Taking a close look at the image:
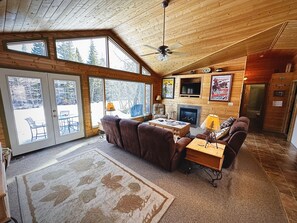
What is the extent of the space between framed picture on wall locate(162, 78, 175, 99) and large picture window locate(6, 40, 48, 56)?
5437mm

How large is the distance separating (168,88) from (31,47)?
5.78 metres

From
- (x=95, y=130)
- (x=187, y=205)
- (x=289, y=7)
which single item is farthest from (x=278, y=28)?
(x=95, y=130)

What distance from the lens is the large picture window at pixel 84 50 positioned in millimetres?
3641

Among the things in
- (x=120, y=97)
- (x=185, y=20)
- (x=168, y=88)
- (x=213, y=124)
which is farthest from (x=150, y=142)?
(x=168, y=88)

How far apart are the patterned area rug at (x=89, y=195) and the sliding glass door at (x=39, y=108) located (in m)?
1.22

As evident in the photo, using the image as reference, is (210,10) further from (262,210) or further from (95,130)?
(95,130)

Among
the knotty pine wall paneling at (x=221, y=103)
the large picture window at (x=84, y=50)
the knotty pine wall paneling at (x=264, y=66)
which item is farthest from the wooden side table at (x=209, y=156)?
the knotty pine wall paneling at (x=264, y=66)

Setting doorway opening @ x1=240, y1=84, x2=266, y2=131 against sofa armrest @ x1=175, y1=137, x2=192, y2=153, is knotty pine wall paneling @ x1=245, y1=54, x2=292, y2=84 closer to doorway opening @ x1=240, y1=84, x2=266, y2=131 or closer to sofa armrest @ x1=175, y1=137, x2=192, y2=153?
doorway opening @ x1=240, y1=84, x2=266, y2=131

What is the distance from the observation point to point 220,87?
534cm

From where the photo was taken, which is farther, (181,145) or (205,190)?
(181,145)

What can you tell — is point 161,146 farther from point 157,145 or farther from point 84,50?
point 84,50

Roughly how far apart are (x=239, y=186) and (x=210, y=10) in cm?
387

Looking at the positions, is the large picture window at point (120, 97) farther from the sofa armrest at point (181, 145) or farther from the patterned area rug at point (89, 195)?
the sofa armrest at point (181, 145)

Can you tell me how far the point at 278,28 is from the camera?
10.5 ft
